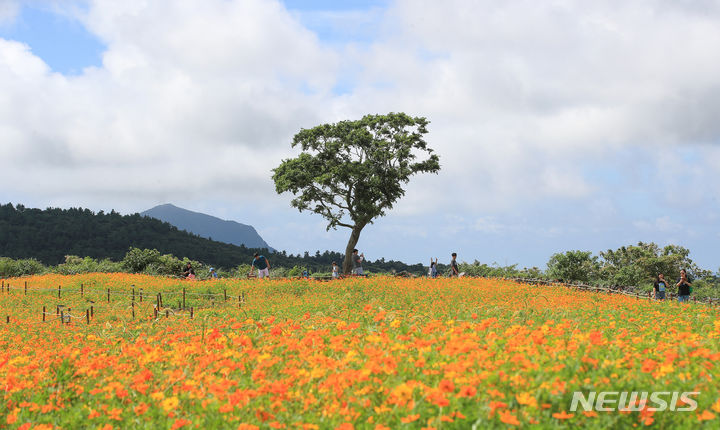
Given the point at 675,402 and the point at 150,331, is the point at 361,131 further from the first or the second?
the point at 675,402

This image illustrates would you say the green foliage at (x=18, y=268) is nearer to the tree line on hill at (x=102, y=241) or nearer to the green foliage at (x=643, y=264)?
the tree line on hill at (x=102, y=241)

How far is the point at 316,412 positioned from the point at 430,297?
669 inches

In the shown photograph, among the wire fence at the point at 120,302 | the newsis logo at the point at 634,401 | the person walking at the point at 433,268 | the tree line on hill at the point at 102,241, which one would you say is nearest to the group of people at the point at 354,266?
the person walking at the point at 433,268

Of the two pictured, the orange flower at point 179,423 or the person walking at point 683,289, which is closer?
the orange flower at point 179,423

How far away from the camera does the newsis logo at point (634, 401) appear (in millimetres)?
4449

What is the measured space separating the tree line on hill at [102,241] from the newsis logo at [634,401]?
2699 inches

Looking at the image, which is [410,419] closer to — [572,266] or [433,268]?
[433,268]

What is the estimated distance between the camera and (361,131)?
35.6 metres

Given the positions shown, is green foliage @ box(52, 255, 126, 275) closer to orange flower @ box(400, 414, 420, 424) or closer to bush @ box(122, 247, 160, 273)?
bush @ box(122, 247, 160, 273)

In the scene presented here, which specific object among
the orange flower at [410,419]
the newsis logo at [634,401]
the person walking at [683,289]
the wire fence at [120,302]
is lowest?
the wire fence at [120,302]

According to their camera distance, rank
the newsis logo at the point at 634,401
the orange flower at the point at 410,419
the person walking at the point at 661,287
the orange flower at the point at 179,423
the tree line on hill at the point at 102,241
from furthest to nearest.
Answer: the tree line on hill at the point at 102,241 → the person walking at the point at 661,287 → the newsis logo at the point at 634,401 → the orange flower at the point at 179,423 → the orange flower at the point at 410,419

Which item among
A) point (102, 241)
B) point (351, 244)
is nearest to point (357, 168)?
point (351, 244)

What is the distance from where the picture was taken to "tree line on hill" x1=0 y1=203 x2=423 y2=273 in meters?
80.9

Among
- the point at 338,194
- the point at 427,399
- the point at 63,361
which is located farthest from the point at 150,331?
the point at 338,194
